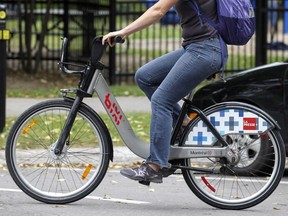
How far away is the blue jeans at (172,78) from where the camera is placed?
257 inches

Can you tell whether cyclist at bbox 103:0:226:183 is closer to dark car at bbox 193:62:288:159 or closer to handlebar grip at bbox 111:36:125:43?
handlebar grip at bbox 111:36:125:43

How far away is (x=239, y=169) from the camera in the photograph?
6.91 m

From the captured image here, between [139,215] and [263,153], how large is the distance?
1.04 metres

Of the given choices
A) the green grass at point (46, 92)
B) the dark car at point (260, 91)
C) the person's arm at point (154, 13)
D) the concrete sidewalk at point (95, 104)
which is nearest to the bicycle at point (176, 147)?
the person's arm at point (154, 13)

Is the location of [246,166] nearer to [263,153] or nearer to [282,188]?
[263,153]

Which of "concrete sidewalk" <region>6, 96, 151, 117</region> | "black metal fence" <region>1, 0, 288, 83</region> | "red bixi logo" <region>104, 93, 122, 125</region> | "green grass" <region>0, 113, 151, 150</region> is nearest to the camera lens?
"red bixi logo" <region>104, 93, 122, 125</region>

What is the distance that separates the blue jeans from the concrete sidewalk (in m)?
5.54

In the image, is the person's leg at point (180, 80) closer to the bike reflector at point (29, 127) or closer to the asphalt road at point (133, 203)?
the asphalt road at point (133, 203)

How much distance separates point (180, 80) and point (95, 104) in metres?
6.58

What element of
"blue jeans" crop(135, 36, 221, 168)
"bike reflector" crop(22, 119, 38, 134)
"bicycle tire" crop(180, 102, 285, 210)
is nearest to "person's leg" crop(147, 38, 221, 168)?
"blue jeans" crop(135, 36, 221, 168)

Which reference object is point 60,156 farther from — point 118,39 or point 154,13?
point 154,13

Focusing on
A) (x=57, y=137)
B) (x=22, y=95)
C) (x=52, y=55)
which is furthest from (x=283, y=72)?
(x=52, y=55)

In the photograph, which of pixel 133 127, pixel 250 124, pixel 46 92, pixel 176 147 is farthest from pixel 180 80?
pixel 46 92

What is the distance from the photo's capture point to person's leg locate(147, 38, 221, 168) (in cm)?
654
